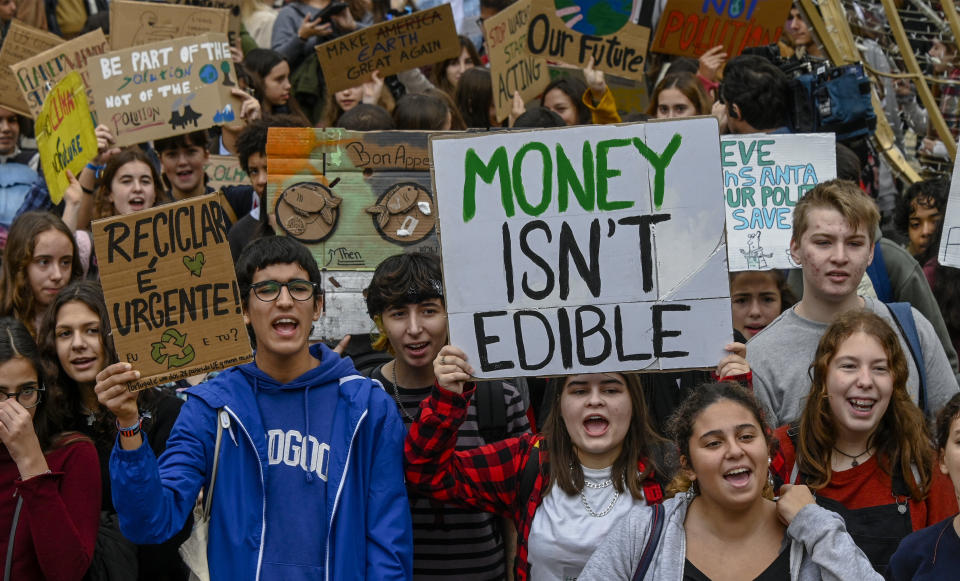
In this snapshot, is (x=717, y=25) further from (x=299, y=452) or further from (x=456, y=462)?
(x=299, y=452)

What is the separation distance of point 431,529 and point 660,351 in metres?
1.08

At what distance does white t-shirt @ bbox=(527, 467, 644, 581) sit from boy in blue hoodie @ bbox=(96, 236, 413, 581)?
421 mm

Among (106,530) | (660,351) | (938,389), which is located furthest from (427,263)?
(938,389)

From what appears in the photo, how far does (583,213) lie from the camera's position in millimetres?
4258

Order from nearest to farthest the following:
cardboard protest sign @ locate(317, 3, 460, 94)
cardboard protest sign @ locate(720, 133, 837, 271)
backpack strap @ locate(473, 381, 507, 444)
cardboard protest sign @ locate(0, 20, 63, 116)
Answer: backpack strap @ locate(473, 381, 507, 444) < cardboard protest sign @ locate(720, 133, 837, 271) < cardboard protest sign @ locate(0, 20, 63, 116) < cardboard protest sign @ locate(317, 3, 460, 94)

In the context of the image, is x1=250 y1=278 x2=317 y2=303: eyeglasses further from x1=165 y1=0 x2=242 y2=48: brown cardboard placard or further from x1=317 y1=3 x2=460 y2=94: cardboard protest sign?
x1=165 y1=0 x2=242 y2=48: brown cardboard placard

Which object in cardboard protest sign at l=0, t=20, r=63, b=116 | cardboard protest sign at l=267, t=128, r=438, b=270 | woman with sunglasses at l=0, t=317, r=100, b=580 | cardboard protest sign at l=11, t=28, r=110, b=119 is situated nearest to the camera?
woman with sunglasses at l=0, t=317, r=100, b=580

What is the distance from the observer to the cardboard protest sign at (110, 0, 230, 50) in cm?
847

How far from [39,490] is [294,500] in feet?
2.83

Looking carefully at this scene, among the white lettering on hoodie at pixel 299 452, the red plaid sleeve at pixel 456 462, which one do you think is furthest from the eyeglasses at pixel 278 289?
the red plaid sleeve at pixel 456 462

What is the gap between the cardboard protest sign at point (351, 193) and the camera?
231 inches

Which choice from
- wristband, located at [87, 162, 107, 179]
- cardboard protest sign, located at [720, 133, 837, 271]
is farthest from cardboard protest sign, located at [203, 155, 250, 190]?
cardboard protest sign, located at [720, 133, 837, 271]

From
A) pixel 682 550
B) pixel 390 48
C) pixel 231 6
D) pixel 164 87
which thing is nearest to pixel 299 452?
pixel 682 550

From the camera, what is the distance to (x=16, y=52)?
28.0 feet
